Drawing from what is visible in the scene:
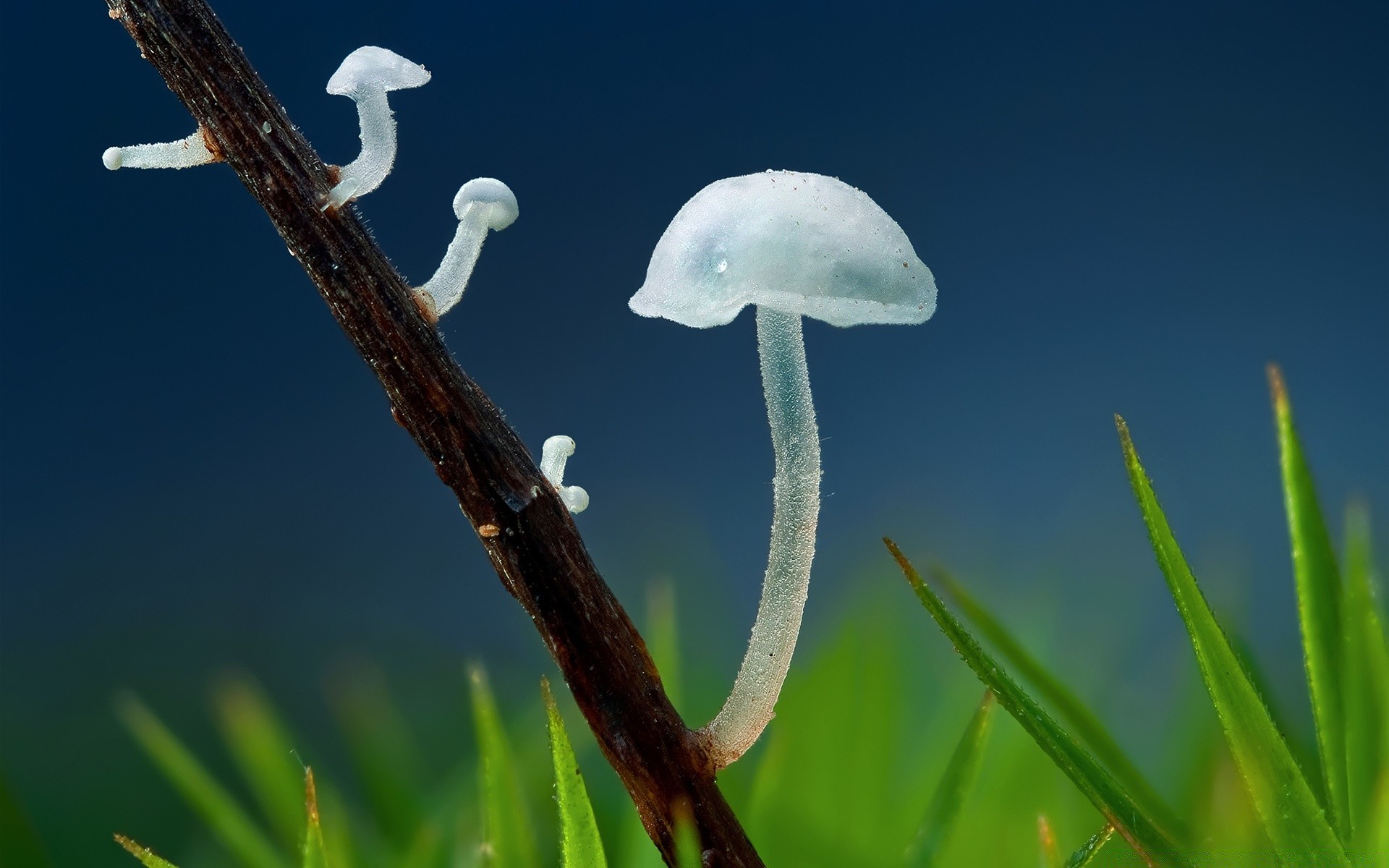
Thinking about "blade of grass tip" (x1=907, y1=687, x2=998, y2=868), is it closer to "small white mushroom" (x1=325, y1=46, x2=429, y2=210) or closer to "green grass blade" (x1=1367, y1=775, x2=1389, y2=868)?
"green grass blade" (x1=1367, y1=775, x2=1389, y2=868)

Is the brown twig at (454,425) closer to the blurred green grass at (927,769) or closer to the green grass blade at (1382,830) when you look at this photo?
the blurred green grass at (927,769)

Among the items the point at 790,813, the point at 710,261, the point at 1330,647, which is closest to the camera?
the point at 710,261

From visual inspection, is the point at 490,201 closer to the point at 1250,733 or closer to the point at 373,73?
the point at 373,73

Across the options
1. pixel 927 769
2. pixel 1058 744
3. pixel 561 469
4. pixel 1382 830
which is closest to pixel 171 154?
pixel 561 469

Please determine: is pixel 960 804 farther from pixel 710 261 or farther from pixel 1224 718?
pixel 710 261

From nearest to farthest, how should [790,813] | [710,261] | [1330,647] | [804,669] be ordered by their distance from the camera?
[710,261] < [1330,647] < [790,813] < [804,669]

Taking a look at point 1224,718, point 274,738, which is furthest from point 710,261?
point 274,738

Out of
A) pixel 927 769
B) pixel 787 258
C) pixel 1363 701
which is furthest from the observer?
pixel 927 769
